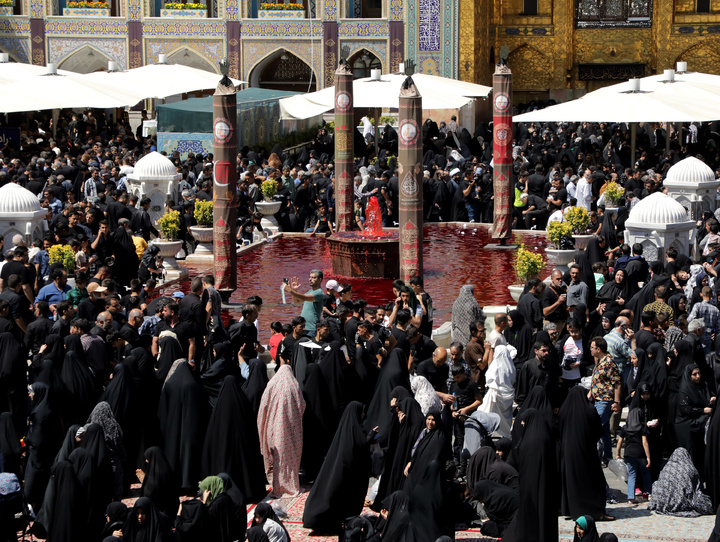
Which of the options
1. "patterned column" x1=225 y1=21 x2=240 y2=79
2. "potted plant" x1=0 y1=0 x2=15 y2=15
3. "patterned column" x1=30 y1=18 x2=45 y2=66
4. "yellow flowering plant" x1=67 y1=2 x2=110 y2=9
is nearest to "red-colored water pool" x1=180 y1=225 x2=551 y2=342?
"patterned column" x1=225 y1=21 x2=240 y2=79

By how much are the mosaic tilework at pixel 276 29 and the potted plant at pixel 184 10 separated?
1.29 metres

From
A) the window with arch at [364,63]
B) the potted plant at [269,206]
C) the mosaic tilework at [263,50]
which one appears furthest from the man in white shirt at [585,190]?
the window with arch at [364,63]

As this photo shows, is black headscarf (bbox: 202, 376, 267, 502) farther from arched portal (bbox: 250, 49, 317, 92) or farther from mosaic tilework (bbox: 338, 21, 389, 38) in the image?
arched portal (bbox: 250, 49, 317, 92)

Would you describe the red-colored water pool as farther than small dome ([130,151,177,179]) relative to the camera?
No

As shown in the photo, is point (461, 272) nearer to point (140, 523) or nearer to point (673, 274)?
point (673, 274)

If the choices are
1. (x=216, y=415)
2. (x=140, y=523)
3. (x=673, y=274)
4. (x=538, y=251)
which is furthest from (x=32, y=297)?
(x=538, y=251)

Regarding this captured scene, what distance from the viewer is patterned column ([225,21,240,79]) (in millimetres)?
33500

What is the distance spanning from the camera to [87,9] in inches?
1335

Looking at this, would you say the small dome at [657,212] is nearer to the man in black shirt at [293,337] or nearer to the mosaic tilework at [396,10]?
the man in black shirt at [293,337]

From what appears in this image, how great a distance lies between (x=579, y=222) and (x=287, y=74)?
2227cm

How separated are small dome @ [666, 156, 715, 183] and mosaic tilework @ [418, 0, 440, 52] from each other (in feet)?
54.7

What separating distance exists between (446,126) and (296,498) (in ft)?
67.4

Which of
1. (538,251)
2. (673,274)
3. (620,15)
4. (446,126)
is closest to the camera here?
(673,274)

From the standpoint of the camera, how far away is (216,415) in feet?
29.2
